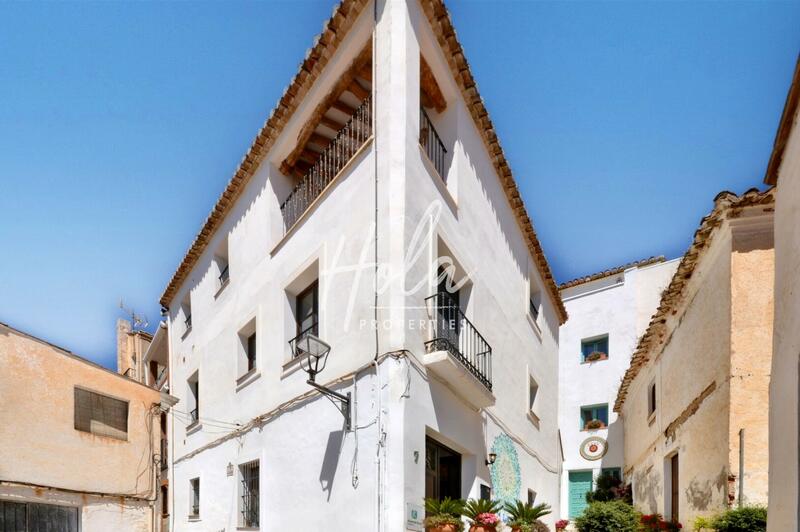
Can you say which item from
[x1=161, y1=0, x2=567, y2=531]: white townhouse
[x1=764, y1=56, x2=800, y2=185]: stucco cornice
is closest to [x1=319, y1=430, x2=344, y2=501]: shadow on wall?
[x1=161, y1=0, x2=567, y2=531]: white townhouse

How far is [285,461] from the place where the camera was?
931cm

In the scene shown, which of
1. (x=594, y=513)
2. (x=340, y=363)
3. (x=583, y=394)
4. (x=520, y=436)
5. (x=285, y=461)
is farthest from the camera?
(x=583, y=394)

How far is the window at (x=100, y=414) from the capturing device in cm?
1223

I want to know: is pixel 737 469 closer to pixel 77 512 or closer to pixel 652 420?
pixel 652 420

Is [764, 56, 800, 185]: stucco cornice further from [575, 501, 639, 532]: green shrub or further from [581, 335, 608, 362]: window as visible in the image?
[581, 335, 608, 362]: window

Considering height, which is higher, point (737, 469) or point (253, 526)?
point (737, 469)

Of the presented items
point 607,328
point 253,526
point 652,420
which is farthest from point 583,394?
point 253,526

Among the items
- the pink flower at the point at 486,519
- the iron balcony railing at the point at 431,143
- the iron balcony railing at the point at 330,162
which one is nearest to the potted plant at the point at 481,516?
the pink flower at the point at 486,519

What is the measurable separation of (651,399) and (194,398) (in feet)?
38.7

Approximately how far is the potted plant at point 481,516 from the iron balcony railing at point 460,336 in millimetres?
1926

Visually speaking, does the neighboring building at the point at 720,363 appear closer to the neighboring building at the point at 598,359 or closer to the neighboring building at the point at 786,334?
the neighboring building at the point at 786,334

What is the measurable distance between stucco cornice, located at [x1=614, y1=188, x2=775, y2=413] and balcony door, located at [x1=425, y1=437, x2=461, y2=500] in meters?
5.64

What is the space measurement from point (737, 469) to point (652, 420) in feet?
23.0

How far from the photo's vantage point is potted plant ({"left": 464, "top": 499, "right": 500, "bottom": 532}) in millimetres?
7516
